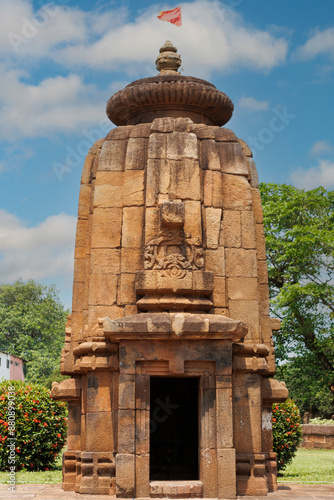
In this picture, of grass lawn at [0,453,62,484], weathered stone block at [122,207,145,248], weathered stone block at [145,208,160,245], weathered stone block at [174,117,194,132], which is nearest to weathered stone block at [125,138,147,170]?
weathered stone block at [174,117,194,132]

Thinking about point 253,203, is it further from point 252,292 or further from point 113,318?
point 113,318

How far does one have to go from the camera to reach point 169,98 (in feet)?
36.4

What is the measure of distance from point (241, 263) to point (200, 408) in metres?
2.51

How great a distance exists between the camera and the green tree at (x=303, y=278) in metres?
22.2

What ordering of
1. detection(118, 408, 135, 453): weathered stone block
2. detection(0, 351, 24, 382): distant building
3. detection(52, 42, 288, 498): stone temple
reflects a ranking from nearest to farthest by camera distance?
detection(118, 408, 135, 453): weathered stone block → detection(52, 42, 288, 498): stone temple → detection(0, 351, 24, 382): distant building

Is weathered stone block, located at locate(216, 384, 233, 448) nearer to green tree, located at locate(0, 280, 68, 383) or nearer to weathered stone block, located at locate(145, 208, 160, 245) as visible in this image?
weathered stone block, located at locate(145, 208, 160, 245)

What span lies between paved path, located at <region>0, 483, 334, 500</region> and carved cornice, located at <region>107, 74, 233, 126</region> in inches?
271

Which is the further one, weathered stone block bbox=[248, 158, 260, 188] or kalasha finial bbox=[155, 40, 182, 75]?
kalasha finial bbox=[155, 40, 182, 75]

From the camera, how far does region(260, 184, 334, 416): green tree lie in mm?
22188

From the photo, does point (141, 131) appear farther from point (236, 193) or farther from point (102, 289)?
point (102, 289)

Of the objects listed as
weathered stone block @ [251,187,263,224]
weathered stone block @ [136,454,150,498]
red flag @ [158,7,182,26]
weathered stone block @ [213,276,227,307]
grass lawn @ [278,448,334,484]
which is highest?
red flag @ [158,7,182,26]

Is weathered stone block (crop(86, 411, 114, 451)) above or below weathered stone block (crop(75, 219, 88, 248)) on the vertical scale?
below

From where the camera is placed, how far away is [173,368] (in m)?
8.73

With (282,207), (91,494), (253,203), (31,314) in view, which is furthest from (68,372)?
(31,314)
